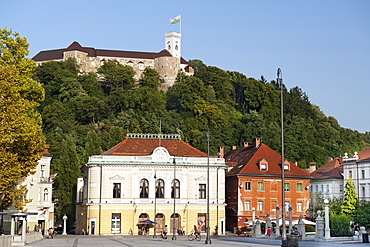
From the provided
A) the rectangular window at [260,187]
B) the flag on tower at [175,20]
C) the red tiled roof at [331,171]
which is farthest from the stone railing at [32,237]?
the flag on tower at [175,20]

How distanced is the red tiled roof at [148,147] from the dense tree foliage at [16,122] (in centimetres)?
3011

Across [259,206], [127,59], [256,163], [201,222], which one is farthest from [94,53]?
[201,222]

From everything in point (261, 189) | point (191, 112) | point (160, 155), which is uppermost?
point (191, 112)

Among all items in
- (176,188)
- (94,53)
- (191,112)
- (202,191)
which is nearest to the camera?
(176,188)

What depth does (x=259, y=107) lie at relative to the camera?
145250 mm

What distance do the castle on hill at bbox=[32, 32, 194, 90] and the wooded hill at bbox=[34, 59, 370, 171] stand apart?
716 centimetres

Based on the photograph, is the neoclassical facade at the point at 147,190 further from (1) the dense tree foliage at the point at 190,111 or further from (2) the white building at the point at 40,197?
(1) the dense tree foliage at the point at 190,111

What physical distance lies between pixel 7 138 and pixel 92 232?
3558 centimetres

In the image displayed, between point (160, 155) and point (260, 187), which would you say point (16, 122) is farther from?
point (260, 187)

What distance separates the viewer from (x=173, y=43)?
602 feet

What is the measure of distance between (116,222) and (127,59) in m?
110

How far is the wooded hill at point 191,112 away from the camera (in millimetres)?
117688

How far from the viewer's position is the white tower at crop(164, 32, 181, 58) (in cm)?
18338

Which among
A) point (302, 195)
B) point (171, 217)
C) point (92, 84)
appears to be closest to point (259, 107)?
point (92, 84)
